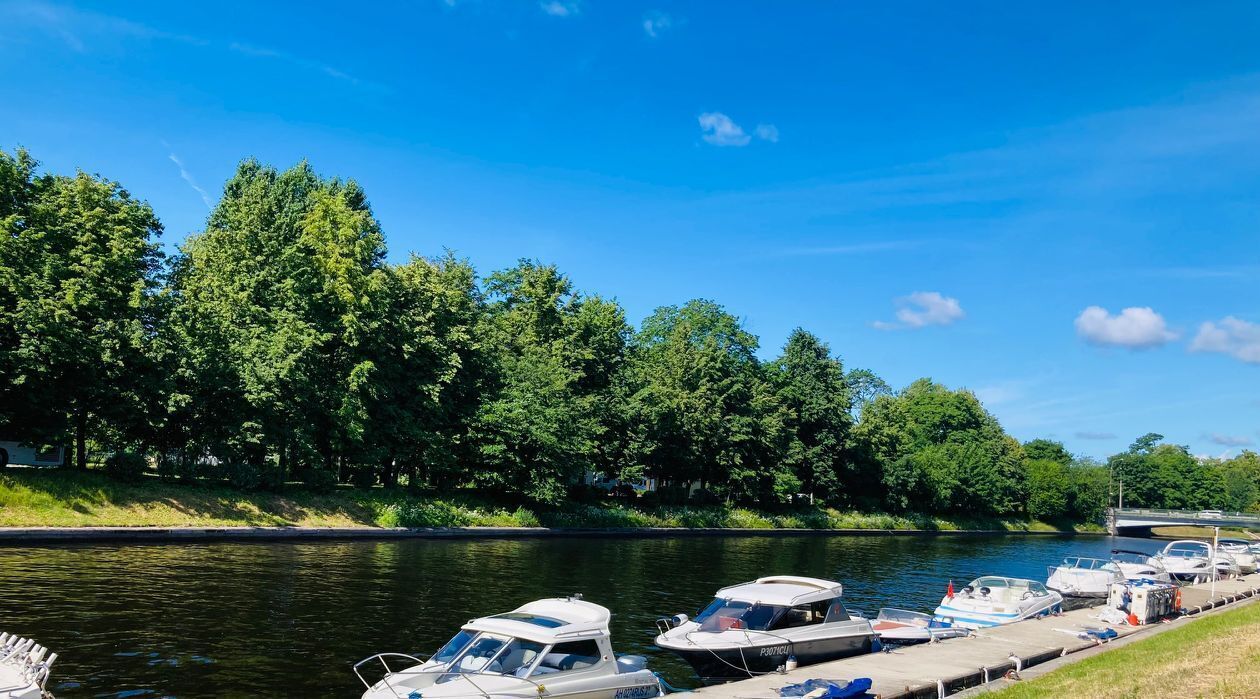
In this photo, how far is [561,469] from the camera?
63844mm

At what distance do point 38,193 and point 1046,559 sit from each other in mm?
81322

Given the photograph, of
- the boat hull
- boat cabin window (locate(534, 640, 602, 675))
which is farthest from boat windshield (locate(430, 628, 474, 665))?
the boat hull

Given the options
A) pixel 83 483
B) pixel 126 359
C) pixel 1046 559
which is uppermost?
pixel 126 359

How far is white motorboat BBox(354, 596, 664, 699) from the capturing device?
15240mm

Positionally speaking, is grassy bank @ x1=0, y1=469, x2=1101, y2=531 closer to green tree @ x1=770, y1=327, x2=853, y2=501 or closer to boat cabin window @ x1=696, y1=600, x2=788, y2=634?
green tree @ x1=770, y1=327, x2=853, y2=501

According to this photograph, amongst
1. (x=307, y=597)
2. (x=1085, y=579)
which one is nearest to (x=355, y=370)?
(x=307, y=597)

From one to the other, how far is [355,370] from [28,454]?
20160 millimetres

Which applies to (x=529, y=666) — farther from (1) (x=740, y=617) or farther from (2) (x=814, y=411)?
(2) (x=814, y=411)

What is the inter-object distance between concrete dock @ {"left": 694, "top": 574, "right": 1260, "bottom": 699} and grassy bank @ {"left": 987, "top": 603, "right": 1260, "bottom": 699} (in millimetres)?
1430

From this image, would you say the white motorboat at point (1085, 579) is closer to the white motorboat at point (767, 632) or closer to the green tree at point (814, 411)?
the white motorboat at point (767, 632)

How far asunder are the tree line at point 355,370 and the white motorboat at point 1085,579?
1353 inches

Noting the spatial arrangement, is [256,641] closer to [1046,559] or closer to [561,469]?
[561,469]

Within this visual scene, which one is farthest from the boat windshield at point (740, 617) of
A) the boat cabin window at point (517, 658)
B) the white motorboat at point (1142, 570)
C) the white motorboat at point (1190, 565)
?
the white motorboat at point (1190, 565)

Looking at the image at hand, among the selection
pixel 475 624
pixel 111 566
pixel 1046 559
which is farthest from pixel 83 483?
pixel 1046 559
